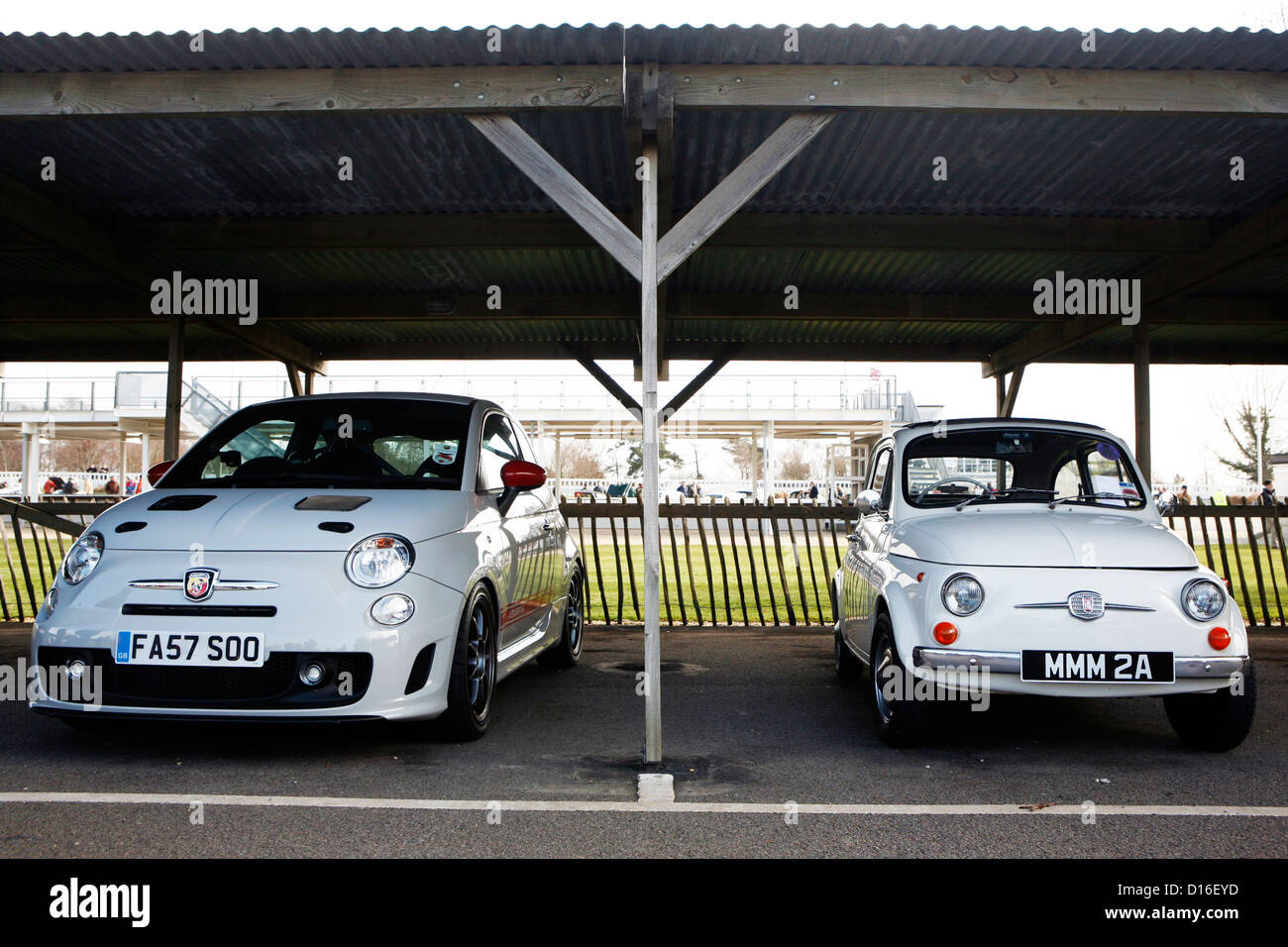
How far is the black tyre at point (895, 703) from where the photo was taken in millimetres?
4781

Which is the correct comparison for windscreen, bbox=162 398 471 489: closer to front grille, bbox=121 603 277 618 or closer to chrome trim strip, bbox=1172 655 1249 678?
front grille, bbox=121 603 277 618

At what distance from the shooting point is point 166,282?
9969 millimetres

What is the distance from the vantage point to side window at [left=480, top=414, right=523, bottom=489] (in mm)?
5532

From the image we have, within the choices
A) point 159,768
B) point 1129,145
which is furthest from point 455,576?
point 1129,145

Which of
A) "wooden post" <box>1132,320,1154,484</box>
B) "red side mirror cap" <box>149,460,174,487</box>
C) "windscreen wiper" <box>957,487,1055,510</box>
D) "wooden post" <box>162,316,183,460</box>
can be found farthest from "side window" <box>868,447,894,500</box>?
"wooden post" <box>162,316,183,460</box>

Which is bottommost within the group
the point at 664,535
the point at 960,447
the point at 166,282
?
the point at 664,535

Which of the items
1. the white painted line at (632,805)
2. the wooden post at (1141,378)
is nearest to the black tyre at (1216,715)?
the white painted line at (632,805)

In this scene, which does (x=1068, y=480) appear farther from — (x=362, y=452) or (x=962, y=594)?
(x=362, y=452)

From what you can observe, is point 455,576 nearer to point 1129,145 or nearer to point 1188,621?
point 1188,621

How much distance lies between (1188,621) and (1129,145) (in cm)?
412

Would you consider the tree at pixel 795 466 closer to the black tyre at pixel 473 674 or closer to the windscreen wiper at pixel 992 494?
the windscreen wiper at pixel 992 494

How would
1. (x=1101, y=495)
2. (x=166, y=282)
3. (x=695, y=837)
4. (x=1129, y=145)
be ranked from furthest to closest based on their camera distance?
(x=166, y=282) < (x=1129, y=145) < (x=1101, y=495) < (x=695, y=837)

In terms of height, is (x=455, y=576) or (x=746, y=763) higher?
(x=455, y=576)

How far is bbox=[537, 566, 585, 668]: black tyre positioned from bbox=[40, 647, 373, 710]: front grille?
301 cm
